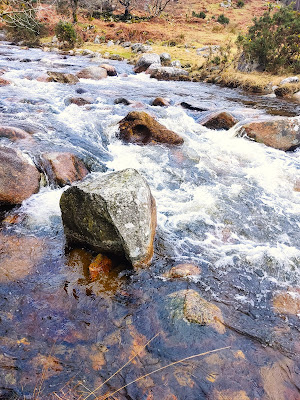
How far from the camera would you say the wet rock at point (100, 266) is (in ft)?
11.9

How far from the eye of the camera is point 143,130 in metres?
8.20

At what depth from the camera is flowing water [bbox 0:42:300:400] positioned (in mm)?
2525

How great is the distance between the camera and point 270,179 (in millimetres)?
6723

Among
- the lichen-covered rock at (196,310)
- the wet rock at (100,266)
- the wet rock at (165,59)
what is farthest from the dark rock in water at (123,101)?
the wet rock at (165,59)

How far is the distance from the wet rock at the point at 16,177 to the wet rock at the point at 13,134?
4.80 ft

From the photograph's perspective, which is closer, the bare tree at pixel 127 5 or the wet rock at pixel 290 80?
the wet rock at pixel 290 80

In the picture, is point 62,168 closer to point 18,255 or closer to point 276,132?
point 18,255

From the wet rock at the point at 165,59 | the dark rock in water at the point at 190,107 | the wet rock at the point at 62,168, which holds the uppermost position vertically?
the wet rock at the point at 165,59

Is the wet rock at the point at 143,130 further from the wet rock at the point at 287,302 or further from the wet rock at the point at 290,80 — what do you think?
the wet rock at the point at 290,80

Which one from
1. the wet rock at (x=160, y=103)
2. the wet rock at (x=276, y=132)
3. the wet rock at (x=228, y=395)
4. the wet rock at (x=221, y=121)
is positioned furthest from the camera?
the wet rock at (x=160, y=103)

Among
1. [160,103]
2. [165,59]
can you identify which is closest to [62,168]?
[160,103]

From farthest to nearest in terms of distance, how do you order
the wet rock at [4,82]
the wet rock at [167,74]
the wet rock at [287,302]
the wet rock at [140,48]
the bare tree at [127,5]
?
1. the bare tree at [127,5]
2. the wet rock at [140,48]
3. the wet rock at [167,74]
4. the wet rock at [4,82]
5. the wet rock at [287,302]

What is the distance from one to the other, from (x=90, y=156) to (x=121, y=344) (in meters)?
5.01

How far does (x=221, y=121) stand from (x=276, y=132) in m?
1.84
